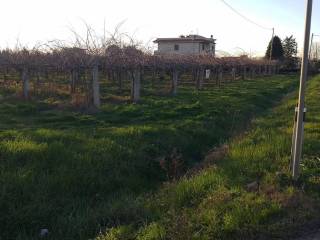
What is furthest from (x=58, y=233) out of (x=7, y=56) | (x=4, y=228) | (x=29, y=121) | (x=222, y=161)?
(x=7, y=56)

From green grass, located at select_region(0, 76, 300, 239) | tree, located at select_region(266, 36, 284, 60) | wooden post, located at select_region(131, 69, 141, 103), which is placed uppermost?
tree, located at select_region(266, 36, 284, 60)

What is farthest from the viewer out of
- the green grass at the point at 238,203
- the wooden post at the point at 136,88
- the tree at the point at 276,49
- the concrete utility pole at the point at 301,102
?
the tree at the point at 276,49

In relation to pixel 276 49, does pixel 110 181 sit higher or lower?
lower

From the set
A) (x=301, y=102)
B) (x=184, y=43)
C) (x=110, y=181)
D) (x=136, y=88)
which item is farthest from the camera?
(x=184, y=43)

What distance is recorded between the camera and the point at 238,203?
5.36m

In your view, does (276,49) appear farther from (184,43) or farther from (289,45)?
(184,43)

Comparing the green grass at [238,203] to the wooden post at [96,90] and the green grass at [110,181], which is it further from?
the wooden post at [96,90]

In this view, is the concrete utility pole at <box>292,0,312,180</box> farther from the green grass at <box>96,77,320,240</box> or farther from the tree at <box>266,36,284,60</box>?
the tree at <box>266,36,284,60</box>

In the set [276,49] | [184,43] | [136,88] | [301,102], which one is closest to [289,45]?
[276,49]

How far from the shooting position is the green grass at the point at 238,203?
4707 mm

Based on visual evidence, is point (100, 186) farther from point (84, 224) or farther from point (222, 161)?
point (222, 161)

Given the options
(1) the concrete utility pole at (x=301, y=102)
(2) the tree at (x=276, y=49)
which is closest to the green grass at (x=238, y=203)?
(1) the concrete utility pole at (x=301, y=102)

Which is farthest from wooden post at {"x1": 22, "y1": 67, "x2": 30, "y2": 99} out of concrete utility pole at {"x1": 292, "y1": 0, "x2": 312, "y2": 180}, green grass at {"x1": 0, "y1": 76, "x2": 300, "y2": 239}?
concrete utility pole at {"x1": 292, "y1": 0, "x2": 312, "y2": 180}

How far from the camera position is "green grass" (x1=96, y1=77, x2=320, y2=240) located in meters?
4.71
